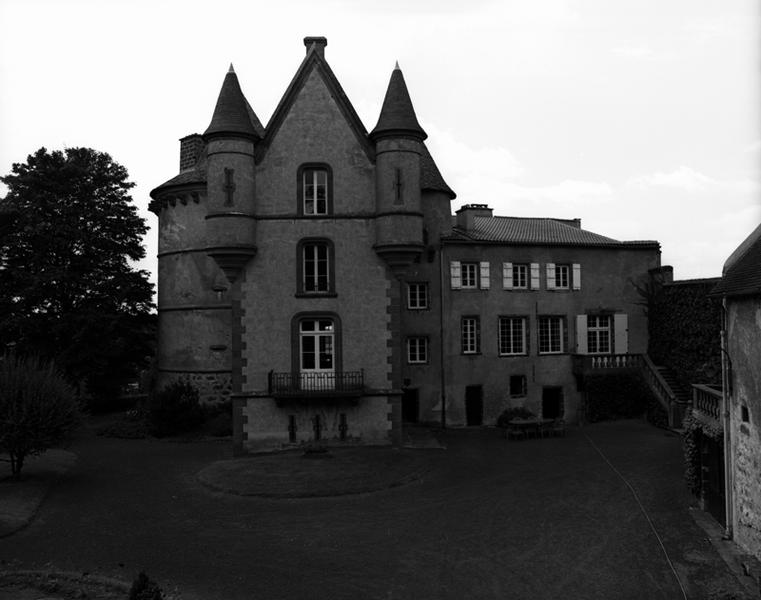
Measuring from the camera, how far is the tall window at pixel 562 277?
3553cm

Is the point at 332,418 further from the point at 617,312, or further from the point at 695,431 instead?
the point at 617,312

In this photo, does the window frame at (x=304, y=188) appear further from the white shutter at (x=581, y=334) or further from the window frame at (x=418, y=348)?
the white shutter at (x=581, y=334)

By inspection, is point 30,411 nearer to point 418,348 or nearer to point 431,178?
point 418,348

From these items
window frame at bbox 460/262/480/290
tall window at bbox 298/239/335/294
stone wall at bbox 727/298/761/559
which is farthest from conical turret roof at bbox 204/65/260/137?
stone wall at bbox 727/298/761/559

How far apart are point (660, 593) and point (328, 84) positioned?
71.8 ft

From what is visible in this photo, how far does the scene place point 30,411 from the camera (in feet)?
70.5

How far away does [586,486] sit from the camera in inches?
835

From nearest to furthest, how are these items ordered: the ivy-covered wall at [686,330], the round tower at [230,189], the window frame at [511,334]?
the round tower at [230,189] → the ivy-covered wall at [686,330] → the window frame at [511,334]

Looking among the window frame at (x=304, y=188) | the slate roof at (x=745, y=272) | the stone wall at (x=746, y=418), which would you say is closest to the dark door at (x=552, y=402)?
the window frame at (x=304, y=188)

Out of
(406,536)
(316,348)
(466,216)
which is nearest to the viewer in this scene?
(406,536)

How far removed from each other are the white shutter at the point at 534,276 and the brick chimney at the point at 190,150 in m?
19.2

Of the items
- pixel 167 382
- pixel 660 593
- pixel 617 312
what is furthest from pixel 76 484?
pixel 617 312

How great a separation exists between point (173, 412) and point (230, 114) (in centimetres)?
1414

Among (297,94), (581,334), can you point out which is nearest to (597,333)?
(581,334)
